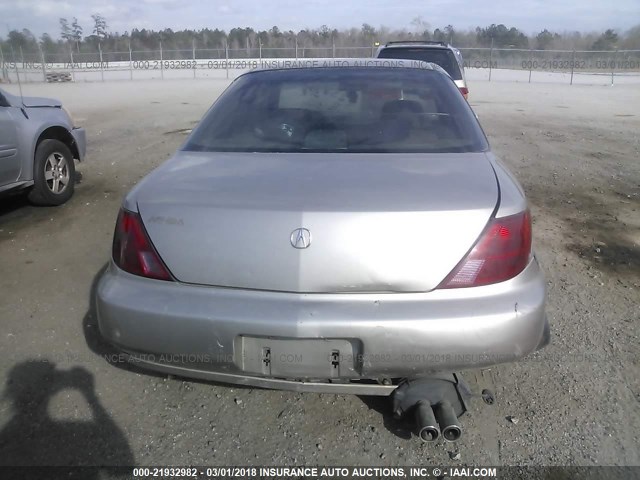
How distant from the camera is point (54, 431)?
2.46 metres

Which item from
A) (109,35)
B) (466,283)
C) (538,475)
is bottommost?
(538,475)

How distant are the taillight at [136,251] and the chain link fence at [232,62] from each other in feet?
105

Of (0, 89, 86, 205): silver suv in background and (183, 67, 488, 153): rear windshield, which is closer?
(183, 67, 488, 153): rear windshield

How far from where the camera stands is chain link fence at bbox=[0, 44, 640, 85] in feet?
111

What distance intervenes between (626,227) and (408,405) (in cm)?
386

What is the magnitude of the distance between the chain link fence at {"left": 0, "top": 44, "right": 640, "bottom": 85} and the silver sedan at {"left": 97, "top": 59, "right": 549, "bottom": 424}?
31664mm

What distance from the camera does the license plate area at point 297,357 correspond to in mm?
2031

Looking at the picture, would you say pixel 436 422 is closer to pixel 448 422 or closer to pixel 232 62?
pixel 448 422

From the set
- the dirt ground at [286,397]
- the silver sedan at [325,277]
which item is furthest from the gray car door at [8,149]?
the silver sedan at [325,277]

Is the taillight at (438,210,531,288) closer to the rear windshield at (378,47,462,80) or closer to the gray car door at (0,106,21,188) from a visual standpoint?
the gray car door at (0,106,21,188)

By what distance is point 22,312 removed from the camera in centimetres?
357

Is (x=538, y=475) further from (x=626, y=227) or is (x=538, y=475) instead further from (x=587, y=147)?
(x=587, y=147)

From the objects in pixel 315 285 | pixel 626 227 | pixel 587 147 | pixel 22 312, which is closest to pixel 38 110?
pixel 22 312

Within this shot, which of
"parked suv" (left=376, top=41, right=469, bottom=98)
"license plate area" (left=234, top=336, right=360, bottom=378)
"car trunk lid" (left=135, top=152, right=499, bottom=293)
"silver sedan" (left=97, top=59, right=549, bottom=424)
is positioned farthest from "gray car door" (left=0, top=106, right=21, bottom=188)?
"parked suv" (left=376, top=41, right=469, bottom=98)
